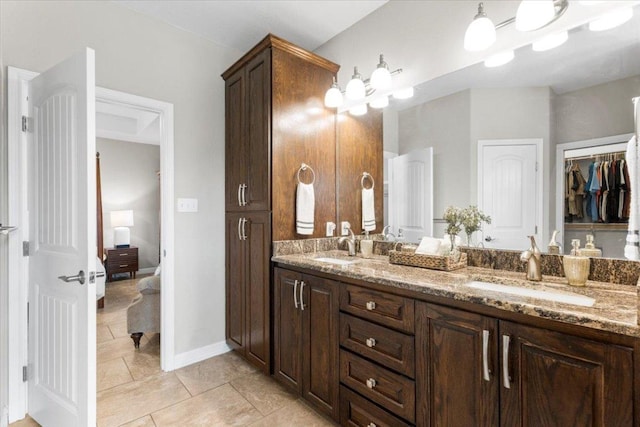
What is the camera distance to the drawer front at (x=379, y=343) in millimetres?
1310

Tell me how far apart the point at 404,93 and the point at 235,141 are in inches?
53.3

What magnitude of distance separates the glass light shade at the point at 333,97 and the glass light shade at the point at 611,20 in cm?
139

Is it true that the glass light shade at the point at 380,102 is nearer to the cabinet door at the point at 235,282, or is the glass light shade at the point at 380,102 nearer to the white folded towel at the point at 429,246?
the white folded towel at the point at 429,246

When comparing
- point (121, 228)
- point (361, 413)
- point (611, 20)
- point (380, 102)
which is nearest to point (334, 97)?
point (380, 102)

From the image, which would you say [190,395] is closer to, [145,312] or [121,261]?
[145,312]

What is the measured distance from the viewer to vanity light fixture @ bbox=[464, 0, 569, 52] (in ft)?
4.30

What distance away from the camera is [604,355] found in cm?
84

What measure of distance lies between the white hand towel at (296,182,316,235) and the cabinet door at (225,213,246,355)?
535mm

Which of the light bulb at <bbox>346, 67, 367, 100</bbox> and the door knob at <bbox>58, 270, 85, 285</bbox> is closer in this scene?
the door knob at <bbox>58, 270, 85, 285</bbox>

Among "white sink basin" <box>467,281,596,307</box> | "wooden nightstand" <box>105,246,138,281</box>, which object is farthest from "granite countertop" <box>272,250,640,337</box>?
"wooden nightstand" <box>105,246,138,281</box>

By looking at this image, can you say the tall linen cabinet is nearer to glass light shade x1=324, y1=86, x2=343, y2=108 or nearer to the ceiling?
glass light shade x1=324, y1=86, x2=343, y2=108

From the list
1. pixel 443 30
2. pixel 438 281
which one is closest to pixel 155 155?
pixel 443 30

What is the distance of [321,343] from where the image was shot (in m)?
1.72

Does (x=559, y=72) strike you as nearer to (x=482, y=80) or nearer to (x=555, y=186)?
(x=482, y=80)
